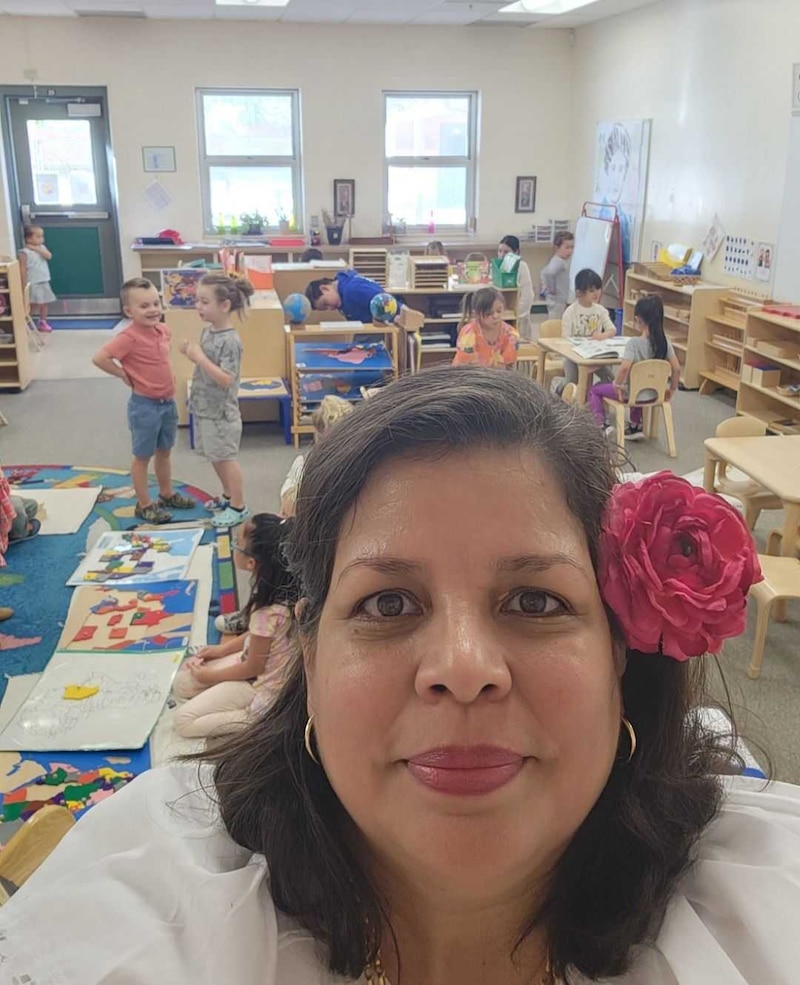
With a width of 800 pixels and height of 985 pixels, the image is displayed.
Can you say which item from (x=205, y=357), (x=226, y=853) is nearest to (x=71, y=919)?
(x=226, y=853)

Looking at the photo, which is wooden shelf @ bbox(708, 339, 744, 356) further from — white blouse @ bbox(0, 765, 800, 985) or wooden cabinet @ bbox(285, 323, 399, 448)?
white blouse @ bbox(0, 765, 800, 985)

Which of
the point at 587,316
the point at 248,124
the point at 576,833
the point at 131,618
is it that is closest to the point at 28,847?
the point at 576,833

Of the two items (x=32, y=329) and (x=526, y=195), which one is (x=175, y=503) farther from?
(x=526, y=195)

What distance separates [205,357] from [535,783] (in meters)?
3.76

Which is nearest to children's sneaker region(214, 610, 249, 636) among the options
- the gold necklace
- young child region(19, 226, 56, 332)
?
the gold necklace

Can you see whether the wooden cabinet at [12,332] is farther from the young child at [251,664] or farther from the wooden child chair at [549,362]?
the young child at [251,664]

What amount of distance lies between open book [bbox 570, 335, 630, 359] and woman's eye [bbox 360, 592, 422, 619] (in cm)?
515

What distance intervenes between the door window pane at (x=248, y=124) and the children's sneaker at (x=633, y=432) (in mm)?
5586

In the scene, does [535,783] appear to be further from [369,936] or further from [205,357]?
[205,357]

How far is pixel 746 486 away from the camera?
414cm

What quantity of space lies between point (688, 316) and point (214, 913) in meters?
7.26

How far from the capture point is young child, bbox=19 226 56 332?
9.25m

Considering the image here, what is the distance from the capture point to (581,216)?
10.1 m

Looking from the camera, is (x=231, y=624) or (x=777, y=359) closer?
(x=231, y=624)
